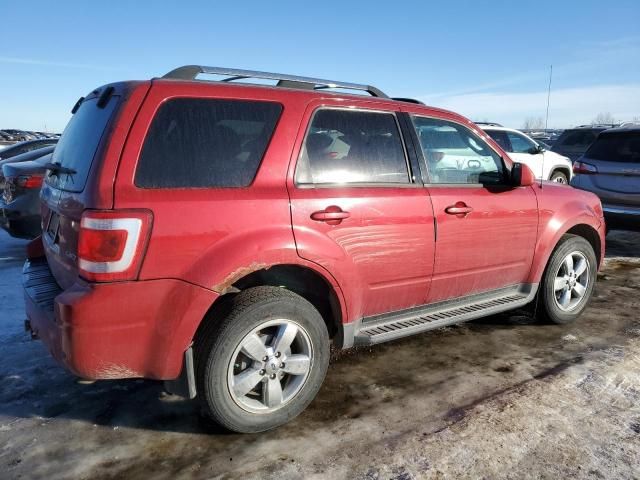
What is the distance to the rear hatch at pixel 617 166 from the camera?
659 centimetres

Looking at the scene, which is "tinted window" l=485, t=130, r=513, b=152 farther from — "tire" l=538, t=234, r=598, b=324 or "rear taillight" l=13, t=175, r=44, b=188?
"rear taillight" l=13, t=175, r=44, b=188

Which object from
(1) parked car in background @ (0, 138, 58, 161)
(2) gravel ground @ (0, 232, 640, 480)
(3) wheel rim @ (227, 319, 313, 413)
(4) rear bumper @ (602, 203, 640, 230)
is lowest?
(2) gravel ground @ (0, 232, 640, 480)

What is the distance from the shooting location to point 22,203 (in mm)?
5898

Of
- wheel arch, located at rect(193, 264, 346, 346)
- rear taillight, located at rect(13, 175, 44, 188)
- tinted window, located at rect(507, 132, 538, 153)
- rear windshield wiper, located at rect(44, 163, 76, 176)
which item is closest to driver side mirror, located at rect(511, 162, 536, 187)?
wheel arch, located at rect(193, 264, 346, 346)

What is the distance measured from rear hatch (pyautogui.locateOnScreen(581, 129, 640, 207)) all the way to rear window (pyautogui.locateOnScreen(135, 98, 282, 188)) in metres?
5.72

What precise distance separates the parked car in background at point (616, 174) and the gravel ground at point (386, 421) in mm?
3188

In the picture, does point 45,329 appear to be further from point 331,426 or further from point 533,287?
point 533,287

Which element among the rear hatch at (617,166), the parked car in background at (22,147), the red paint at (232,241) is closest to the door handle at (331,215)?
the red paint at (232,241)

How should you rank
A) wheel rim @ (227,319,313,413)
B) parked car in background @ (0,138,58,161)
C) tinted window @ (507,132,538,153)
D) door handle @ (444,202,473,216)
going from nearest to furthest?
wheel rim @ (227,319,313,413), door handle @ (444,202,473,216), parked car in background @ (0,138,58,161), tinted window @ (507,132,538,153)

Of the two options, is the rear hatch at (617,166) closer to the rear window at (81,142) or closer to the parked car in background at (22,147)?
the rear window at (81,142)

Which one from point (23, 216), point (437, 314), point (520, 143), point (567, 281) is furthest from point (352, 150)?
point (520, 143)

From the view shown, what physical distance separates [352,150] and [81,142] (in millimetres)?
1531

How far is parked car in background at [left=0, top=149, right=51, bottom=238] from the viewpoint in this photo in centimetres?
587

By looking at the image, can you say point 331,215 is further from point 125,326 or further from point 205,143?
point 125,326
